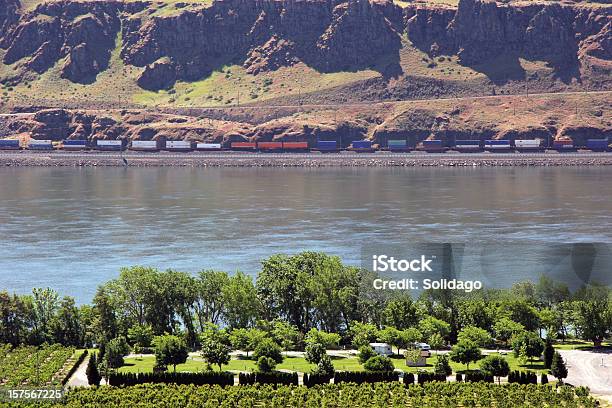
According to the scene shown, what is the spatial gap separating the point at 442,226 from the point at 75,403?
94.3 metres

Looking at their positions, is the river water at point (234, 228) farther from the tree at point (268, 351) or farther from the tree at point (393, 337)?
the tree at point (268, 351)

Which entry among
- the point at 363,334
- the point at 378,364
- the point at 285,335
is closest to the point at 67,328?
the point at 285,335

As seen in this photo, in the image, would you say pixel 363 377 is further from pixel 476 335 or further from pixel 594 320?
pixel 594 320

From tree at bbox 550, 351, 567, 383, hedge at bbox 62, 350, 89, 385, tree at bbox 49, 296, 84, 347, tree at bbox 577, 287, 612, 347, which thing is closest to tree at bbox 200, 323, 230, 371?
hedge at bbox 62, 350, 89, 385

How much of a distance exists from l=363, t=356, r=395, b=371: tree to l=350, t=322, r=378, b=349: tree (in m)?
4.98

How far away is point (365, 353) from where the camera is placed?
80312 millimetres

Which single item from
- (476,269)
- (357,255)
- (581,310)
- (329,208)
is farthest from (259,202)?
(581,310)

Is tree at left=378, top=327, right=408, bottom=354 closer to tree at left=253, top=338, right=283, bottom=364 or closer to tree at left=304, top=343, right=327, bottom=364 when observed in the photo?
tree at left=304, top=343, right=327, bottom=364

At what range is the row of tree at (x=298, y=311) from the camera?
87.6m

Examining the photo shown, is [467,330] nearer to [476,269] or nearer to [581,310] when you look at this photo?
[581,310]

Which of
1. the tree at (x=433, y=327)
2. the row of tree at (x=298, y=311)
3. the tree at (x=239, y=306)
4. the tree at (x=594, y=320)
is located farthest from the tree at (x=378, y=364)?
the tree at (x=594, y=320)

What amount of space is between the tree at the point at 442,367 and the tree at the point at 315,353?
7.80 m

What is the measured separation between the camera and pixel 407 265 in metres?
90.2

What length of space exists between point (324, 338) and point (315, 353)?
339 cm
